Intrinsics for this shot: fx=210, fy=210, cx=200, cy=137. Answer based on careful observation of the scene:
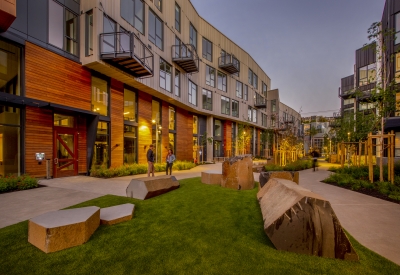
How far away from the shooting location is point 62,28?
1179 cm

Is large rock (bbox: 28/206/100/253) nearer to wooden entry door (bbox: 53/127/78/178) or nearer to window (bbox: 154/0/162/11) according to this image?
wooden entry door (bbox: 53/127/78/178)

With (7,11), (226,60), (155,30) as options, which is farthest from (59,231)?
(226,60)

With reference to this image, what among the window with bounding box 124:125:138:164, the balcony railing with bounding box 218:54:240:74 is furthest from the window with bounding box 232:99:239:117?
the window with bounding box 124:125:138:164

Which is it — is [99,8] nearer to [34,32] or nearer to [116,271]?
[34,32]

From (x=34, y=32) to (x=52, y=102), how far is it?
11.4 ft

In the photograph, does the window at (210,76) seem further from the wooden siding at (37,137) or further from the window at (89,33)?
the wooden siding at (37,137)

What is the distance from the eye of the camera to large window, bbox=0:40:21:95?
378 inches

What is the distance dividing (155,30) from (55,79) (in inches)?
366

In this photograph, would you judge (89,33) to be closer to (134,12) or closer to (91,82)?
(91,82)

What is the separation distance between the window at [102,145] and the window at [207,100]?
1484 centimetres

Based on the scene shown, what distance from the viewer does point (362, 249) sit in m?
3.67

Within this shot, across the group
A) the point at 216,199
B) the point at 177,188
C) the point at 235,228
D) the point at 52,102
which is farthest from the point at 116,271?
the point at 52,102

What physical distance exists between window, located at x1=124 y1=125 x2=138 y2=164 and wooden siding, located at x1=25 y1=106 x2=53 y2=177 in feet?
17.3

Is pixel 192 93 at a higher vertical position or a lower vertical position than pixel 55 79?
higher
